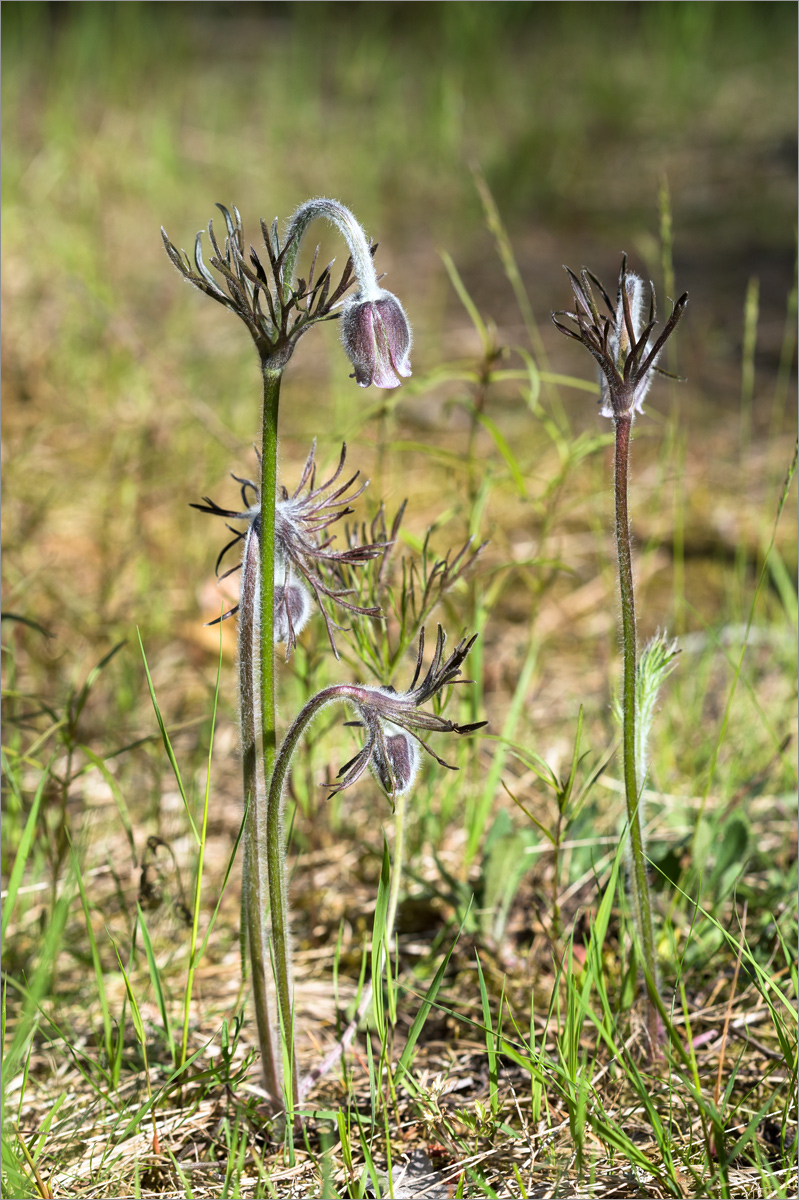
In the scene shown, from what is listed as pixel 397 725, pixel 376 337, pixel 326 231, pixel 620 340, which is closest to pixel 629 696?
pixel 397 725

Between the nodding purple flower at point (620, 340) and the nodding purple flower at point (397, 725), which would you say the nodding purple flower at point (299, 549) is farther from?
the nodding purple flower at point (620, 340)

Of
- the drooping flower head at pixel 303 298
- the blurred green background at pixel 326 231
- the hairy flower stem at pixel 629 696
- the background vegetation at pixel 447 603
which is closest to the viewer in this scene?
the drooping flower head at pixel 303 298

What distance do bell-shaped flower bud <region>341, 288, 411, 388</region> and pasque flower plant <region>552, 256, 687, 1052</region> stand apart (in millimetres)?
209

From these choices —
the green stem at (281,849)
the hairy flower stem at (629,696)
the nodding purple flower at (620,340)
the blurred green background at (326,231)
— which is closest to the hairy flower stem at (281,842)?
the green stem at (281,849)

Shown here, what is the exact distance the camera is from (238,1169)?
1.25m

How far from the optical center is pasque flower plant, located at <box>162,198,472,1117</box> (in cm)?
121

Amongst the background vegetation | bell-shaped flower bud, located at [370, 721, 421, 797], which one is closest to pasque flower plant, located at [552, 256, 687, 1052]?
the background vegetation

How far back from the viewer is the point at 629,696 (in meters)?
1.35

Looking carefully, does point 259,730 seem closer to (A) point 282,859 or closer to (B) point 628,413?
(A) point 282,859

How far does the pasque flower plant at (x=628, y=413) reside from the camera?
1255 mm

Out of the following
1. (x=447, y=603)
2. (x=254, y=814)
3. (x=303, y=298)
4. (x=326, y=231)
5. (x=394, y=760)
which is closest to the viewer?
(x=303, y=298)

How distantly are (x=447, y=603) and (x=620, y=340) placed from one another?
74cm

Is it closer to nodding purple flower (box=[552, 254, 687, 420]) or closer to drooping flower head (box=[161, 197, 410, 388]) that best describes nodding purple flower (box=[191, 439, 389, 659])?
drooping flower head (box=[161, 197, 410, 388])

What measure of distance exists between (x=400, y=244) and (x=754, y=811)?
4275 mm
